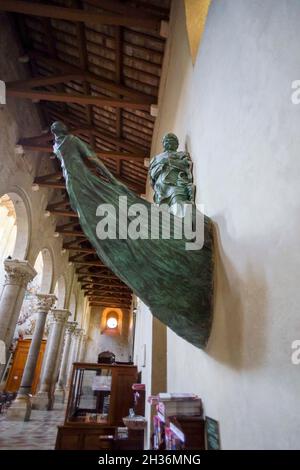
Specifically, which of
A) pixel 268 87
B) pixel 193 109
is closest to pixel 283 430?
pixel 268 87

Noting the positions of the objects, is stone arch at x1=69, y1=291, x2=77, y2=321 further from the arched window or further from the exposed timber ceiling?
the exposed timber ceiling

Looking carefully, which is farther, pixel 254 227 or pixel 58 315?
pixel 58 315

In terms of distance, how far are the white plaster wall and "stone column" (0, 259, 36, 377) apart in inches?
258

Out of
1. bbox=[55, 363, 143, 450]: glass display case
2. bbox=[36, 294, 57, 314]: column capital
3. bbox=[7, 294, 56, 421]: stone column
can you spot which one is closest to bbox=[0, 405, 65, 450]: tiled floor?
bbox=[7, 294, 56, 421]: stone column

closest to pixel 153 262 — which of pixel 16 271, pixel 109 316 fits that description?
pixel 16 271

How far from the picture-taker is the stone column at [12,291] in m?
6.83

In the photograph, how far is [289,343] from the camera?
69 cm

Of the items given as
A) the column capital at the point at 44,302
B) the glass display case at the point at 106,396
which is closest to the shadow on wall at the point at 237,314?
the glass display case at the point at 106,396

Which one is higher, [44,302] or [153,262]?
[44,302]

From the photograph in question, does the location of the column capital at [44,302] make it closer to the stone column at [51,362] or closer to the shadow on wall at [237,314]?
the stone column at [51,362]

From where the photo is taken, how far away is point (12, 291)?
23.5 ft

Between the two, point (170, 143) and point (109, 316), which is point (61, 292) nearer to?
point (109, 316)

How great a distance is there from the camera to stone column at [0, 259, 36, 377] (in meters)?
6.83

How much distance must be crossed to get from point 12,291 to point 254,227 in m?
7.48
